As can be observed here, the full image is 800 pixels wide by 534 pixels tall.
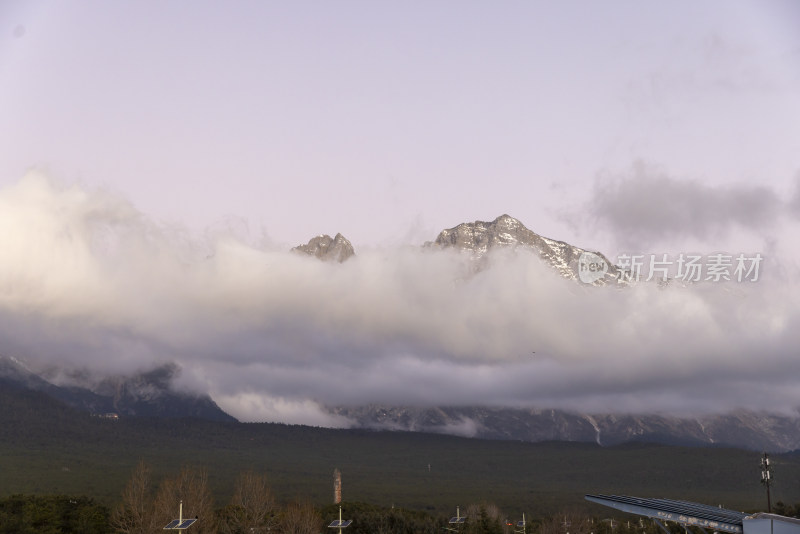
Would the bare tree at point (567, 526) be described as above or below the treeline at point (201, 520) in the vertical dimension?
below

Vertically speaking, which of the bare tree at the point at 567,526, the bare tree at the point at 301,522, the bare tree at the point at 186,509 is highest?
the bare tree at the point at 186,509

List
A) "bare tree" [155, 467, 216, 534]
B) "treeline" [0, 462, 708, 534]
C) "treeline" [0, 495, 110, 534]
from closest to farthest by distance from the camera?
"treeline" [0, 495, 110, 534] < "treeline" [0, 462, 708, 534] < "bare tree" [155, 467, 216, 534]

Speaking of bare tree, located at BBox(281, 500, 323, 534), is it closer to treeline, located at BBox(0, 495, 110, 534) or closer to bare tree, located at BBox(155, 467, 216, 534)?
bare tree, located at BBox(155, 467, 216, 534)

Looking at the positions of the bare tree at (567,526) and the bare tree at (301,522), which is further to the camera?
the bare tree at (567,526)

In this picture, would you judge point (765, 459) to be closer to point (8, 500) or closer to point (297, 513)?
point (297, 513)

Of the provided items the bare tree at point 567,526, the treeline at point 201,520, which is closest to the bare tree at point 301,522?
the treeline at point 201,520

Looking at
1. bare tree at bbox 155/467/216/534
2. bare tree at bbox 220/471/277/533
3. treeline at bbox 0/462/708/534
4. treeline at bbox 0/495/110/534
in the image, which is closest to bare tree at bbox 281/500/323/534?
treeline at bbox 0/462/708/534

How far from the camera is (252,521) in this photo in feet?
376

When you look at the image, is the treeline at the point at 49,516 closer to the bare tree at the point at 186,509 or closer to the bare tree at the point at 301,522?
the bare tree at the point at 186,509

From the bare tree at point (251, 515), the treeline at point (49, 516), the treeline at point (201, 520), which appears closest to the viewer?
the treeline at point (49, 516)

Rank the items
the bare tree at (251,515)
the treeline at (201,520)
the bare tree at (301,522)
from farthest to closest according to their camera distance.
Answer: the bare tree at (251,515), the bare tree at (301,522), the treeline at (201,520)

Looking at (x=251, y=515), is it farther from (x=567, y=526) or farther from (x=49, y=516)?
(x=567, y=526)

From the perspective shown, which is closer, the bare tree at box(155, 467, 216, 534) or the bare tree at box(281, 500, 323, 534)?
the bare tree at box(155, 467, 216, 534)

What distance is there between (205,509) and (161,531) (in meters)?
20.0
